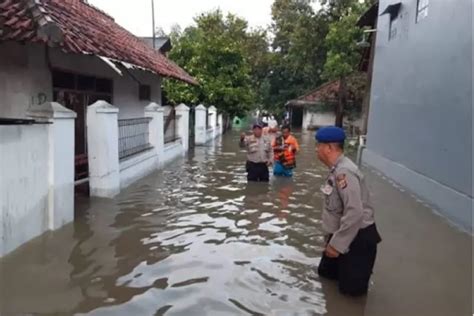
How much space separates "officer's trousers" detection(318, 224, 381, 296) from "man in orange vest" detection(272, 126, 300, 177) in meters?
7.06

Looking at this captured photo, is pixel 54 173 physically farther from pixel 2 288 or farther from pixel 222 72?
pixel 222 72

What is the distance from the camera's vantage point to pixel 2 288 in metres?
4.66

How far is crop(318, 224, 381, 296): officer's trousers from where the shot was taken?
444 cm

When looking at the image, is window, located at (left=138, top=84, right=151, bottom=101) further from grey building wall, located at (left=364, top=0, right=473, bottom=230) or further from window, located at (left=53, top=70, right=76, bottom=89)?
grey building wall, located at (left=364, top=0, right=473, bottom=230)

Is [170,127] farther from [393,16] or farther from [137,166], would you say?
[393,16]

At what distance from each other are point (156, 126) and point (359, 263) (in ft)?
31.5

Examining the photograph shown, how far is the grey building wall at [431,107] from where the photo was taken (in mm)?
8109

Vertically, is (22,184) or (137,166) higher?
(22,184)

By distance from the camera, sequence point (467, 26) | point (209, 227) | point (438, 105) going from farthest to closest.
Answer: point (438, 105) → point (467, 26) → point (209, 227)

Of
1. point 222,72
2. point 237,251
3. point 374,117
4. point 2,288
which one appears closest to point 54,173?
point 2,288

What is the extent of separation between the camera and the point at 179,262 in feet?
18.5

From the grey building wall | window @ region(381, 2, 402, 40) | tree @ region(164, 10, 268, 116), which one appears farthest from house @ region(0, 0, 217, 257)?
tree @ region(164, 10, 268, 116)

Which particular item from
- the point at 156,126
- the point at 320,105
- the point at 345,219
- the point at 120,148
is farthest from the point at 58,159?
the point at 320,105

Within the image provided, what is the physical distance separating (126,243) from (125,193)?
339 centimetres
